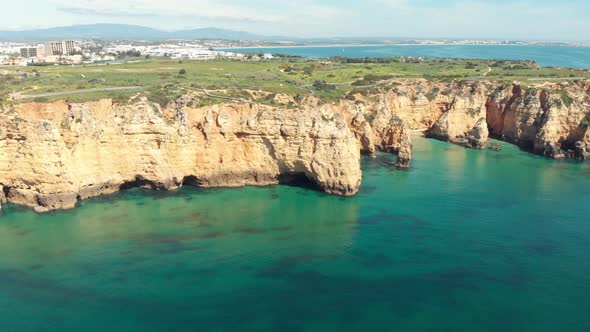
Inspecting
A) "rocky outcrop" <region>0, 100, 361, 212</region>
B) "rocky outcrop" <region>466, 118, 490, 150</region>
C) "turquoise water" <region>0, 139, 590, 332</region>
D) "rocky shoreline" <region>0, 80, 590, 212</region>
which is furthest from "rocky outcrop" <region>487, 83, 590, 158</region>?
"rocky outcrop" <region>0, 100, 361, 212</region>

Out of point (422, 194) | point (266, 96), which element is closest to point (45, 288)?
point (266, 96)

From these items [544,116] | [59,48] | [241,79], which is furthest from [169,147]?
[59,48]

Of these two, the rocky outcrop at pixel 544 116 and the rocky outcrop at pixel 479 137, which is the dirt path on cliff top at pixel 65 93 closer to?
the rocky outcrop at pixel 479 137

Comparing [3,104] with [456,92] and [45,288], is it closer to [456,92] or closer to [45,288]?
[45,288]

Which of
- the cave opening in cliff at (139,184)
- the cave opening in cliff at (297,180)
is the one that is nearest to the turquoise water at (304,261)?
the cave opening in cliff at (297,180)

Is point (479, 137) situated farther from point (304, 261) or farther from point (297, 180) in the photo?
point (304, 261)

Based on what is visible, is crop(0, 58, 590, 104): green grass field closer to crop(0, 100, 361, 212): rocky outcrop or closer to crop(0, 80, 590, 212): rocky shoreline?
crop(0, 80, 590, 212): rocky shoreline
